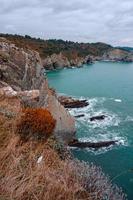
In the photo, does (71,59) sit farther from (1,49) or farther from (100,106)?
(1,49)

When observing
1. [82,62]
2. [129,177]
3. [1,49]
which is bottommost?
[82,62]

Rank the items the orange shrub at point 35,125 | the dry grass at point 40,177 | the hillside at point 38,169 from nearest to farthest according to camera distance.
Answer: the dry grass at point 40,177 < the hillside at point 38,169 < the orange shrub at point 35,125

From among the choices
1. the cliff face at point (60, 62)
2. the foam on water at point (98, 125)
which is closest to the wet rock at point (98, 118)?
the foam on water at point (98, 125)

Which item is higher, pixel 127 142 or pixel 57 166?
pixel 57 166

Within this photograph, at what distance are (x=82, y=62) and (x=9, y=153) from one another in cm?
17495

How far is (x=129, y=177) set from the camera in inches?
971

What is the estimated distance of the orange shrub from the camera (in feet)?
23.5

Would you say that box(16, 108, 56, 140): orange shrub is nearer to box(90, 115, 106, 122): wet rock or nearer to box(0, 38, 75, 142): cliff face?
box(0, 38, 75, 142): cliff face

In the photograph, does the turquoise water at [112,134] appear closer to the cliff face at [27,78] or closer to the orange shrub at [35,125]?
the cliff face at [27,78]

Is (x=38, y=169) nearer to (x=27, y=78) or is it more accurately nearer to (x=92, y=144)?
(x=27, y=78)

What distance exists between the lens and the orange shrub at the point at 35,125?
7.18m

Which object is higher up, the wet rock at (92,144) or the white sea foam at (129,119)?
the wet rock at (92,144)

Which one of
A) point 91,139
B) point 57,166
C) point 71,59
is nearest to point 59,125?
point 91,139

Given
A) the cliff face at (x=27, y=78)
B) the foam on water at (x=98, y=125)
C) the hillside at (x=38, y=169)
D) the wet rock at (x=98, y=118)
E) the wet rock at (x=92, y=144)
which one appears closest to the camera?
the hillside at (x=38, y=169)
